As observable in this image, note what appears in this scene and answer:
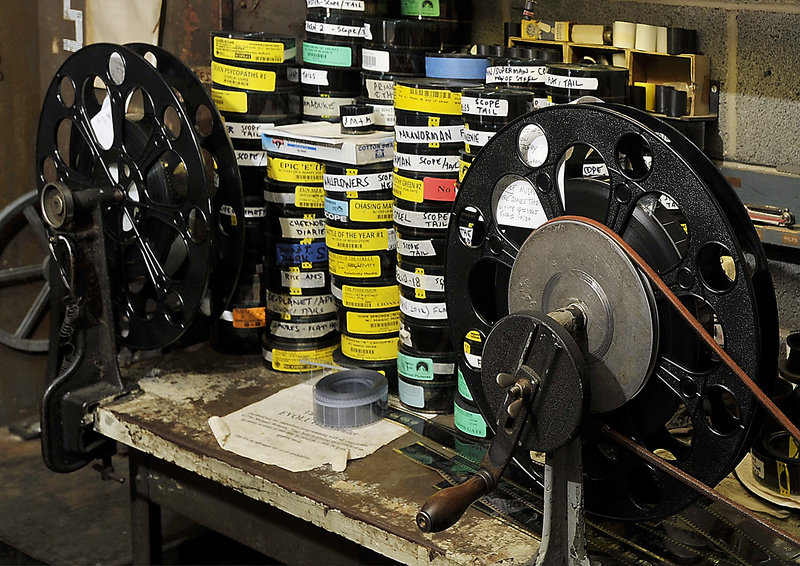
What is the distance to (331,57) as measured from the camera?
2.10 m

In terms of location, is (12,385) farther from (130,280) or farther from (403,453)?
(403,453)

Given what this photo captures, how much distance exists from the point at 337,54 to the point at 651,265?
3.33 ft

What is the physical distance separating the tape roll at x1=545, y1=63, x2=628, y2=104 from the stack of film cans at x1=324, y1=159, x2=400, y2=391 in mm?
382

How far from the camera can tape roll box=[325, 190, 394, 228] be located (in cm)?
190

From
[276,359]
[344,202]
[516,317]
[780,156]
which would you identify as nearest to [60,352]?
[276,359]

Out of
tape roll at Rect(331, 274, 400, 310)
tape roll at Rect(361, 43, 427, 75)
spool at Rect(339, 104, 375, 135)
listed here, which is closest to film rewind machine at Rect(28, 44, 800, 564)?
tape roll at Rect(331, 274, 400, 310)

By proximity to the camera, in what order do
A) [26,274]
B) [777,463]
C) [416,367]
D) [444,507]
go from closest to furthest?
[444,507]
[777,463]
[416,367]
[26,274]

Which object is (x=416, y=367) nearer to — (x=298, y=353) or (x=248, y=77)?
(x=298, y=353)

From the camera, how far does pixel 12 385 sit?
2.92 meters

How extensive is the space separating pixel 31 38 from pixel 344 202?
1.34 m

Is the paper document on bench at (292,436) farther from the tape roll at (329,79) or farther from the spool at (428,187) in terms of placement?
the tape roll at (329,79)

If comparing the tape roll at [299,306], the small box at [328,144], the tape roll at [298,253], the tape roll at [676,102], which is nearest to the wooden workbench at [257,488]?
the tape roll at [299,306]

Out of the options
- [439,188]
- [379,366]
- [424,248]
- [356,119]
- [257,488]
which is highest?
[356,119]

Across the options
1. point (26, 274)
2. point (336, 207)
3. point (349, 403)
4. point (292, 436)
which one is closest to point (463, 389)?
point (349, 403)
